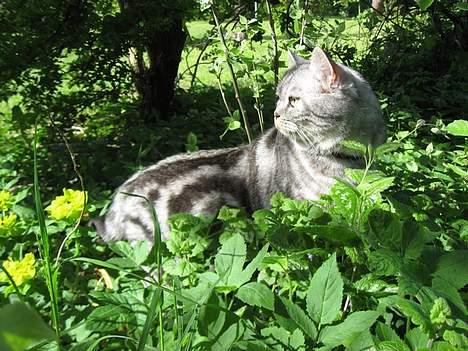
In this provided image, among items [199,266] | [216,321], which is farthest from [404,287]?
[199,266]

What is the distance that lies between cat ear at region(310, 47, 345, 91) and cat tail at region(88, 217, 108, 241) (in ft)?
4.00

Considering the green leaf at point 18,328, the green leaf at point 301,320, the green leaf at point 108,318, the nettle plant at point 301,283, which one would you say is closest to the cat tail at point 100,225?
the nettle plant at point 301,283

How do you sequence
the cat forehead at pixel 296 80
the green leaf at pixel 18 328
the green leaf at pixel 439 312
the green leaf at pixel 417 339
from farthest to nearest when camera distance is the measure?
1. the cat forehead at pixel 296 80
2. the green leaf at pixel 417 339
3. the green leaf at pixel 439 312
4. the green leaf at pixel 18 328

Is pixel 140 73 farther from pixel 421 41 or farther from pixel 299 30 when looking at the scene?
pixel 421 41

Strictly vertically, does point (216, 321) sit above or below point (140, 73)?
below

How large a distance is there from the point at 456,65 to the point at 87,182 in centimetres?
428

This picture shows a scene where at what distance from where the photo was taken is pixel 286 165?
2.55 meters

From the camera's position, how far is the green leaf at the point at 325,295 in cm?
107

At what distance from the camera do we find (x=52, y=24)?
338 centimetres

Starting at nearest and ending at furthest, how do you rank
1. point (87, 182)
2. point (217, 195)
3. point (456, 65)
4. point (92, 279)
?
point (92, 279), point (217, 195), point (87, 182), point (456, 65)

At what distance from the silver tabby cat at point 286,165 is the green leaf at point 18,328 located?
2.05 meters

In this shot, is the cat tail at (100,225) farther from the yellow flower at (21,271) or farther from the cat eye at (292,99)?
the cat eye at (292,99)

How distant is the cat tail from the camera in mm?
2202

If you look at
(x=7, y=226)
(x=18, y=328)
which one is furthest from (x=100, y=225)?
(x=18, y=328)
